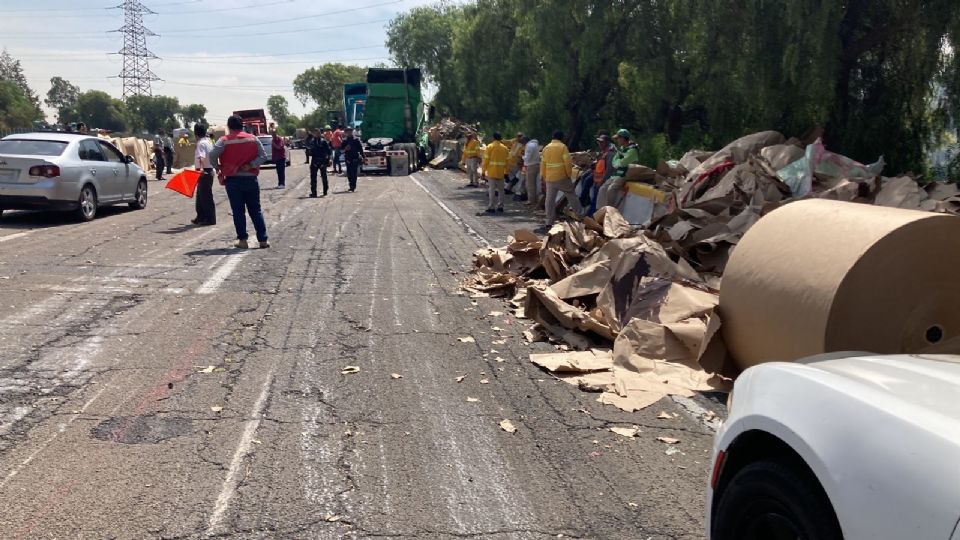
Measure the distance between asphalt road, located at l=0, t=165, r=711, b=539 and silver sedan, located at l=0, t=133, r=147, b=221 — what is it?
4624 mm

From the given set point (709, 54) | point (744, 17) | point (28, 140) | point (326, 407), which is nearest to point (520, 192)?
point (709, 54)

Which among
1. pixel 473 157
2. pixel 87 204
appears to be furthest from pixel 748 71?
pixel 473 157

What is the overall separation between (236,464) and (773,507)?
9.92ft

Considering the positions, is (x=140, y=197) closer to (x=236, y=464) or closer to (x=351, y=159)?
(x=351, y=159)

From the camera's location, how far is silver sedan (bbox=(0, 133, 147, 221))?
13945mm

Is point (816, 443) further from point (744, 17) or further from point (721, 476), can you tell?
point (744, 17)

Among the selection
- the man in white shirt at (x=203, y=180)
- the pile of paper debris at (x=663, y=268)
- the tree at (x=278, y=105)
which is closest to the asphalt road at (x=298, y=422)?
the pile of paper debris at (x=663, y=268)

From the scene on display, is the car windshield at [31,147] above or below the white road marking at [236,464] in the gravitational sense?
above

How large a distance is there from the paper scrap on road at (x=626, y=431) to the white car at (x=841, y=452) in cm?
214

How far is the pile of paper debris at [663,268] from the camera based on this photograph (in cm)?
648

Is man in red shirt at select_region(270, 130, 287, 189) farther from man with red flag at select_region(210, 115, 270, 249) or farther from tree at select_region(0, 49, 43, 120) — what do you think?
tree at select_region(0, 49, 43, 120)

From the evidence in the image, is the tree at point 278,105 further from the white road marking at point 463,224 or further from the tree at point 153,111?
the white road marking at point 463,224

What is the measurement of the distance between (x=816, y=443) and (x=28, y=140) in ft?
51.4

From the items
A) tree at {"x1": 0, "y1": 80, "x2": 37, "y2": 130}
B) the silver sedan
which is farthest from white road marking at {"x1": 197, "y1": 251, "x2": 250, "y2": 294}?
tree at {"x1": 0, "y1": 80, "x2": 37, "y2": 130}
